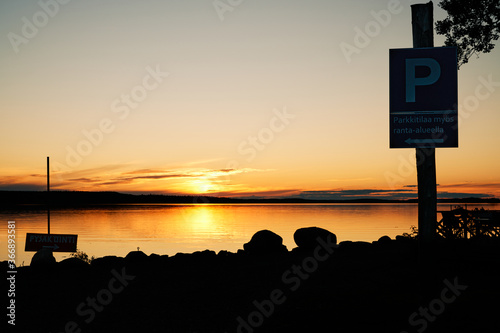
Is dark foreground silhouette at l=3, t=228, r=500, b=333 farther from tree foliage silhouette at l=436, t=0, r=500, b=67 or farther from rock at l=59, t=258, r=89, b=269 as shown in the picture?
tree foliage silhouette at l=436, t=0, r=500, b=67

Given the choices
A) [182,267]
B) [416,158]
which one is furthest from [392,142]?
[182,267]

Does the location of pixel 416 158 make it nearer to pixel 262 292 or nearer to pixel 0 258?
pixel 262 292

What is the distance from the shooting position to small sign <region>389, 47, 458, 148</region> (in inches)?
410

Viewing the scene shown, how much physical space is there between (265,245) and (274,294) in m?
8.50

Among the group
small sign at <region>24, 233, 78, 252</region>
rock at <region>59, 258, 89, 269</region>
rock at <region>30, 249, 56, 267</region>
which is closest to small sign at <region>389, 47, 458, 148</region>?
small sign at <region>24, 233, 78, 252</region>

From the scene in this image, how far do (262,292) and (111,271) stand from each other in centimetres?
571

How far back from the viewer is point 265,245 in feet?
62.0

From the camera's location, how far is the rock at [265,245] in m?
18.8

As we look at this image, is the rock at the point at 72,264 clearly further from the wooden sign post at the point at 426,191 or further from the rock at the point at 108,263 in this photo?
the wooden sign post at the point at 426,191

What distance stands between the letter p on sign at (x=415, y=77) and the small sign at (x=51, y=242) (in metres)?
9.65

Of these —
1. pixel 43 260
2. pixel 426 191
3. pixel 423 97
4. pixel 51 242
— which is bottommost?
pixel 43 260

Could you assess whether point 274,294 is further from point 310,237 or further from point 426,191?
point 310,237

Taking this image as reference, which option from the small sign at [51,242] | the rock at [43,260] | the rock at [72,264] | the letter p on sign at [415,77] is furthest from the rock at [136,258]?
the letter p on sign at [415,77]

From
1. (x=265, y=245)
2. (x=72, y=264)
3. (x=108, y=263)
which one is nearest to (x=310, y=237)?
(x=265, y=245)
